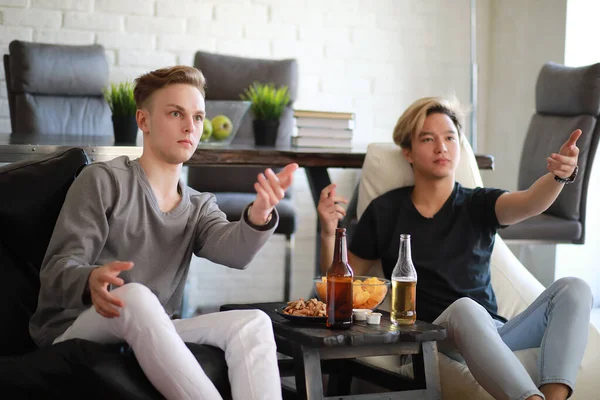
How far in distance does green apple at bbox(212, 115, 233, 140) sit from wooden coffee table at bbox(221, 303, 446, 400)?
1.30 m

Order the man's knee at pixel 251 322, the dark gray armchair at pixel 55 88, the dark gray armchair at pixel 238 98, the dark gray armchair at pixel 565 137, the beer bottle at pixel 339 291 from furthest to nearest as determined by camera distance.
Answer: the dark gray armchair at pixel 238 98 < the dark gray armchair at pixel 55 88 < the dark gray armchair at pixel 565 137 < the beer bottle at pixel 339 291 < the man's knee at pixel 251 322

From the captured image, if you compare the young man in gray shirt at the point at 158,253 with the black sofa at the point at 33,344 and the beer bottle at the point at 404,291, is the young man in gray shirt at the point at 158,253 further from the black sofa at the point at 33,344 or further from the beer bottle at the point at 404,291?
the beer bottle at the point at 404,291

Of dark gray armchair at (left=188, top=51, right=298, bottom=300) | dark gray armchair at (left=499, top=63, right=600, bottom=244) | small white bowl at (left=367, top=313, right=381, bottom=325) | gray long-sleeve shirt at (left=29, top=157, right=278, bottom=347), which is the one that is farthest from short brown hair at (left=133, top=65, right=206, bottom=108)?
dark gray armchair at (left=499, top=63, right=600, bottom=244)

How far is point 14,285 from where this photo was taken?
78.7 inches

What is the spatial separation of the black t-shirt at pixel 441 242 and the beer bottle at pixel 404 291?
14.2 inches

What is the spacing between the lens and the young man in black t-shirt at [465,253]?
2021 millimetres

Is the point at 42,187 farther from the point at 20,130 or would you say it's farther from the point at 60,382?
the point at 20,130

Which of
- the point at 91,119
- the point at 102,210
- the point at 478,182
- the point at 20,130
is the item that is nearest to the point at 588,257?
the point at 478,182

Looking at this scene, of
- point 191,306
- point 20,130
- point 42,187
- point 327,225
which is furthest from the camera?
point 191,306

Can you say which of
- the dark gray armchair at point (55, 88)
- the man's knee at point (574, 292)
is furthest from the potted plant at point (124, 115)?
the man's knee at point (574, 292)

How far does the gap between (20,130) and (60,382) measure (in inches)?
89.0

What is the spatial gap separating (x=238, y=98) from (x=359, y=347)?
88.2 inches

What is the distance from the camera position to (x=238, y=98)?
392 cm

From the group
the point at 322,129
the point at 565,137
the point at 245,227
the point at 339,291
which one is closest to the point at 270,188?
the point at 245,227
